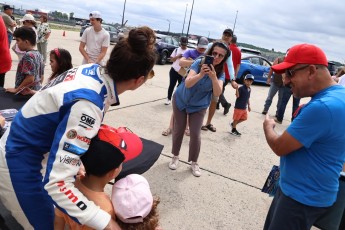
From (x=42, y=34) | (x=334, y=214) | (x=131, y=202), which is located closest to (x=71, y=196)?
(x=131, y=202)

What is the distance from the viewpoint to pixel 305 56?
1.75m

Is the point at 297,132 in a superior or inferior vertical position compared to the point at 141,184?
superior

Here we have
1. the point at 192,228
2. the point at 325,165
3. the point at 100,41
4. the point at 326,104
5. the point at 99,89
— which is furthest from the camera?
the point at 100,41

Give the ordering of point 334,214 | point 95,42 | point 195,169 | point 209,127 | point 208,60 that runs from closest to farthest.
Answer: point 334,214 → point 208,60 → point 195,169 → point 95,42 → point 209,127

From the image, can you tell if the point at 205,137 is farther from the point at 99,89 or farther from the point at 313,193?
the point at 99,89

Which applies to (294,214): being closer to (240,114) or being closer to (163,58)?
(240,114)

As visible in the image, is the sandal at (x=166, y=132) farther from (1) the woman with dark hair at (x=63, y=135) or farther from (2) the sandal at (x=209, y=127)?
(1) the woman with dark hair at (x=63, y=135)

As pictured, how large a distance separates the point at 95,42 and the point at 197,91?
2524mm

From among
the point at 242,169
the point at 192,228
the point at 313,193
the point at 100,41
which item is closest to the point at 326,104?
the point at 313,193

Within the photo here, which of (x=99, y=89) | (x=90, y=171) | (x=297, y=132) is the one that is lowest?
(x=90, y=171)

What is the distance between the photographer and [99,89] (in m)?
1.30

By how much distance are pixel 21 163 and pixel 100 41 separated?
4189 mm

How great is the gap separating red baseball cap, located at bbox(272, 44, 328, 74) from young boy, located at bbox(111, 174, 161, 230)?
1127 millimetres

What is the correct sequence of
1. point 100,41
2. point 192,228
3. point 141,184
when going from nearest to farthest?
point 141,184
point 192,228
point 100,41
